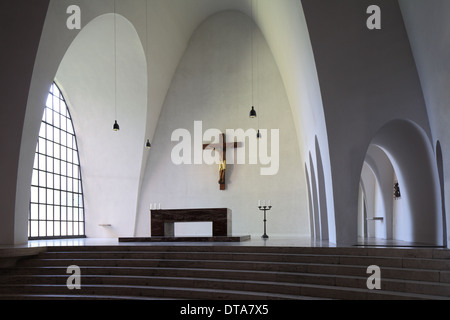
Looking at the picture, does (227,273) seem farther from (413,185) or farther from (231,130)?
(231,130)

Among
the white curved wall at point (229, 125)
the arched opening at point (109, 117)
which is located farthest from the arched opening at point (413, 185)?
the arched opening at point (109, 117)

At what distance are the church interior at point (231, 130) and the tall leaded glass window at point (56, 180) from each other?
0.08 metres

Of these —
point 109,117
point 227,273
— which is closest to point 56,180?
point 109,117

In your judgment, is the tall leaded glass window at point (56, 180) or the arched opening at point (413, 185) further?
the tall leaded glass window at point (56, 180)

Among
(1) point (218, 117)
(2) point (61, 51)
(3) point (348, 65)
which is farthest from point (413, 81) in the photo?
(1) point (218, 117)

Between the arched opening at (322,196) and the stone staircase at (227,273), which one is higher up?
the arched opening at (322,196)

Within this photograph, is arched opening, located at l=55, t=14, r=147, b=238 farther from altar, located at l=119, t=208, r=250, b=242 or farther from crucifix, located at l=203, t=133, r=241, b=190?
altar, located at l=119, t=208, r=250, b=242

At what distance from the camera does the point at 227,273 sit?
7.53 metres

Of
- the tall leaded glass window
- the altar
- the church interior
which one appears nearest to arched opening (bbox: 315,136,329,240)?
the church interior

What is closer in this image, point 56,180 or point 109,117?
point 56,180

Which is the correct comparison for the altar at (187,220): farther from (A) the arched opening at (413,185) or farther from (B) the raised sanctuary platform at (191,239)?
(A) the arched opening at (413,185)

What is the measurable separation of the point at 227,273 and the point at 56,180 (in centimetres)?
1144

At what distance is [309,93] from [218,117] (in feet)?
26.3

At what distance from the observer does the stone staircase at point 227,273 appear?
20.6 feet
